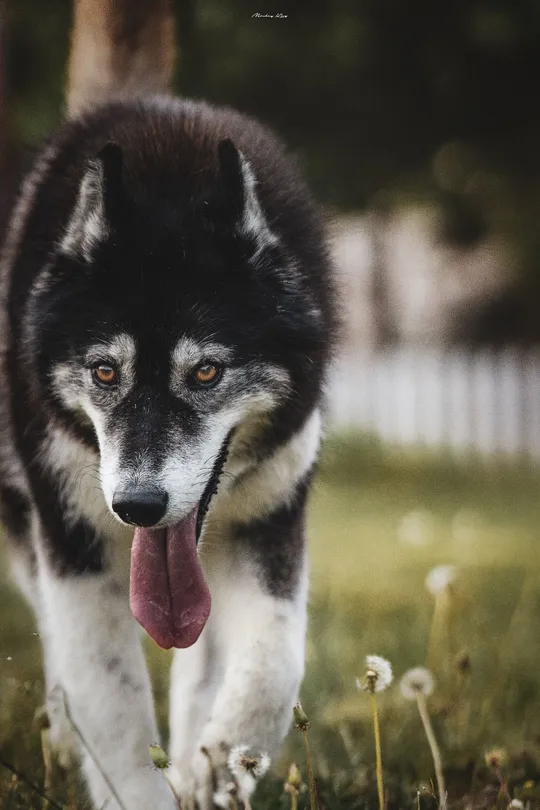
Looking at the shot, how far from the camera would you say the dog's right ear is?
9.32 feet

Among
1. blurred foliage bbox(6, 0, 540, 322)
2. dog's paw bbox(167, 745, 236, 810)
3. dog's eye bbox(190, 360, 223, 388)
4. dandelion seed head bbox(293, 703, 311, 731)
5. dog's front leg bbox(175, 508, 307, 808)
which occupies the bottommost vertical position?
dog's paw bbox(167, 745, 236, 810)

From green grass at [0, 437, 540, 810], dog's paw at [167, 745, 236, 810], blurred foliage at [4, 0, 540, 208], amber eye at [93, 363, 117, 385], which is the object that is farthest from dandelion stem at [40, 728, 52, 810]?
blurred foliage at [4, 0, 540, 208]

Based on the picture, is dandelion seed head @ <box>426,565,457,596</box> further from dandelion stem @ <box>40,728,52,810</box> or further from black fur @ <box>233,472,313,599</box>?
dandelion stem @ <box>40,728,52,810</box>

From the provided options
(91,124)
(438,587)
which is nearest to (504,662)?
(438,587)

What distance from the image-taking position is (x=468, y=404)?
12.5 metres

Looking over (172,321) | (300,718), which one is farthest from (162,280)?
(300,718)

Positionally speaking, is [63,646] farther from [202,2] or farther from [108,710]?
[202,2]

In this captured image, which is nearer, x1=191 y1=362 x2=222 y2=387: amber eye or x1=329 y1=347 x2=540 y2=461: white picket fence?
x1=191 y1=362 x2=222 y2=387: amber eye

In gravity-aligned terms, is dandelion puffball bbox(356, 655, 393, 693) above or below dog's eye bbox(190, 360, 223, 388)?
below

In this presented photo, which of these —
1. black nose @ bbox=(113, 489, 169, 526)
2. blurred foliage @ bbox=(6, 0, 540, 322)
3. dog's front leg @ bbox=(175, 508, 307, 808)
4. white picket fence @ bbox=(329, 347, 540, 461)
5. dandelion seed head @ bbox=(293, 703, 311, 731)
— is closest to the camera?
dandelion seed head @ bbox=(293, 703, 311, 731)

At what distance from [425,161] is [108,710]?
6.53 m

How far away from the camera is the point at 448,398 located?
12625 mm

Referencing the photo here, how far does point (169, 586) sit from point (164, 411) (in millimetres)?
464

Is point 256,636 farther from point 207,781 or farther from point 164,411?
point 164,411
